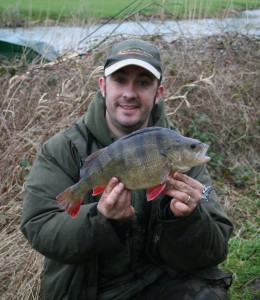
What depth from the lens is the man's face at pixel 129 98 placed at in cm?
261

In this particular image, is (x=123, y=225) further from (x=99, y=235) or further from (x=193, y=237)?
(x=193, y=237)

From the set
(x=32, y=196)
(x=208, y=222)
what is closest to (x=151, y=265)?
(x=208, y=222)

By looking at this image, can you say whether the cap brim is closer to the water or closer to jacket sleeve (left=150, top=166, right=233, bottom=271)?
jacket sleeve (left=150, top=166, right=233, bottom=271)

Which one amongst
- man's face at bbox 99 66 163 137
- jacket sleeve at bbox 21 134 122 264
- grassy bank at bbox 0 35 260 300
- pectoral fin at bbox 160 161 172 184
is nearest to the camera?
pectoral fin at bbox 160 161 172 184

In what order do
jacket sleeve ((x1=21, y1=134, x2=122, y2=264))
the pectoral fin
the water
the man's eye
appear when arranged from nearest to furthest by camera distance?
the pectoral fin → jacket sleeve ((x1=21, y1=134, x2=122, y2=264)) → the man's eye → the water

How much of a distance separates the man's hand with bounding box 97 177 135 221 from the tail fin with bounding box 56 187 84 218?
110 mm

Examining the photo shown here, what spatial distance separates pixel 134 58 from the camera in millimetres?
2645

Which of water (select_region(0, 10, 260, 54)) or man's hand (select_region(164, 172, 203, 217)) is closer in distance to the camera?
man's hand (select_region(164, 172, 203, 217))

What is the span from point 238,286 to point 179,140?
5.29 feet

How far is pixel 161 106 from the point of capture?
2.83m

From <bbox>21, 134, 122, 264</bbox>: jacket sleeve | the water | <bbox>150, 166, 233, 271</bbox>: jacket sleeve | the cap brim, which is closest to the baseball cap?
the cap brim

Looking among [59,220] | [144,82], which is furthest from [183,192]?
[144,82]

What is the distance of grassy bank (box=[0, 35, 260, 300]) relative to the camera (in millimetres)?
3430

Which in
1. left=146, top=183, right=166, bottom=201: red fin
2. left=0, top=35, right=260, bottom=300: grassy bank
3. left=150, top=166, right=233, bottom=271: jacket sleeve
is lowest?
left=0, top=35, right=260, bottom=300: grassy bank
